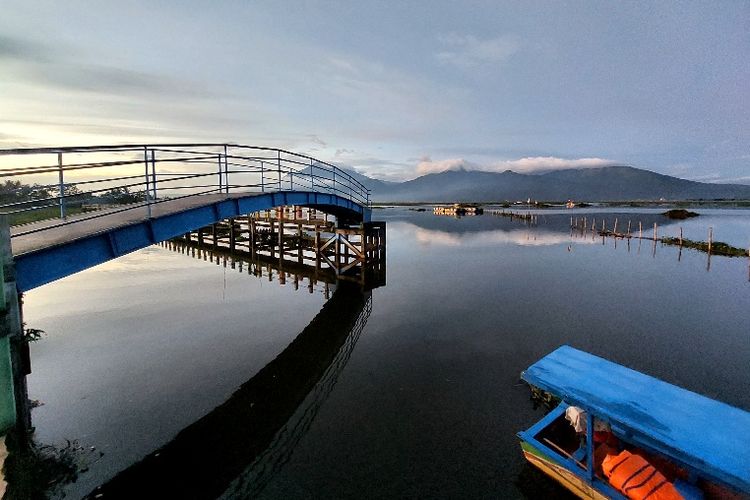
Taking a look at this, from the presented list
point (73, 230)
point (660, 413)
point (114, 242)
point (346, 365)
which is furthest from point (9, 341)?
point (660, 413)

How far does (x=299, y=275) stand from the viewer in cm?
2456

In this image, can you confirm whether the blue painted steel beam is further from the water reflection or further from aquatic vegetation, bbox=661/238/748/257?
aquatic vegetation, bbox=661/238/748/257

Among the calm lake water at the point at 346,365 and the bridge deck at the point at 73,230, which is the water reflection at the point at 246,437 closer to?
the calm lake water at the point at 346,365

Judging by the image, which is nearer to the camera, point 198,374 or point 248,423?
point 248,423

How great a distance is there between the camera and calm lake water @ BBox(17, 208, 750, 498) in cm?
757

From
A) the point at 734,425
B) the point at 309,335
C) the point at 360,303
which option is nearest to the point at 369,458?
the point at 734,425

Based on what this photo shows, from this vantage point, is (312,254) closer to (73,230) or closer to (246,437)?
(73,230)

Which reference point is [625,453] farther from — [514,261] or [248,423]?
[514,261]

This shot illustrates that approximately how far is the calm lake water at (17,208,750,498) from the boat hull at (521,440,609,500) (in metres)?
0.28

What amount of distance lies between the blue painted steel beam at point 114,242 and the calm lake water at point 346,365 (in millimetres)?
3989

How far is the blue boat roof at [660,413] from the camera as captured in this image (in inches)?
200

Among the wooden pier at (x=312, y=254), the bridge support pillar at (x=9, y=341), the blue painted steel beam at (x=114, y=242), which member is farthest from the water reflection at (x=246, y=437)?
the wooden pier at (x=312, y=254)

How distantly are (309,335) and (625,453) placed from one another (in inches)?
452

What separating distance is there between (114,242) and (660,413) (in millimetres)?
12050
